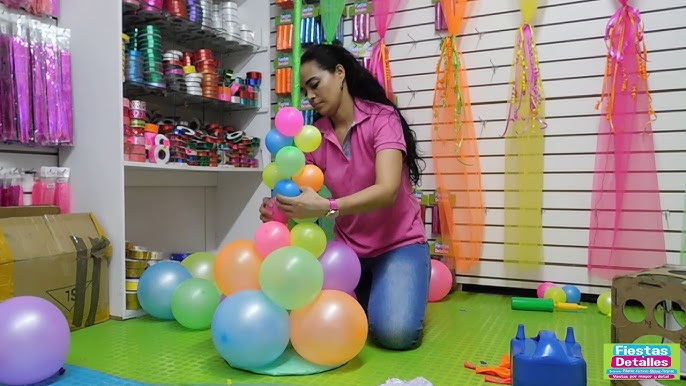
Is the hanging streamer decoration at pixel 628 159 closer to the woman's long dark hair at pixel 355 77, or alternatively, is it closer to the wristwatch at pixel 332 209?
the woman's long dark hair at pixel 355 77

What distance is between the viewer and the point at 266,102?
393 cm

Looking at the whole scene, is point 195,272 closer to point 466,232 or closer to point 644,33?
point 466,232

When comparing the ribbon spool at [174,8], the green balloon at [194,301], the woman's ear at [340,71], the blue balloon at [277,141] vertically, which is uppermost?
the ribbon spool at [174,8]

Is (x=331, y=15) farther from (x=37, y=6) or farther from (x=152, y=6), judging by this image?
(x=37, y=6)

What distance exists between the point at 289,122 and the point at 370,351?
1001 mm

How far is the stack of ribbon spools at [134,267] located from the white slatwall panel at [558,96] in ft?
5.92

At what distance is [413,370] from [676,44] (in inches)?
91.9

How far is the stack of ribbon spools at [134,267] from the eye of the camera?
2.78 m

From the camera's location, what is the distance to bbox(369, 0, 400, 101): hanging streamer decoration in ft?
11.9

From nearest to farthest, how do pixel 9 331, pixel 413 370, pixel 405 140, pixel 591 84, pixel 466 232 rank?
pixel 9 331, pixel 413 370, pixel 405 140, pixel 591 84, pixel 466 232

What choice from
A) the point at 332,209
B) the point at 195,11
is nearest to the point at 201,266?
the point at 332,209

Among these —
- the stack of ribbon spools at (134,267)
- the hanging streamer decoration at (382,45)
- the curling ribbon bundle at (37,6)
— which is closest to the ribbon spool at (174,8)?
the curling ribbon bundle at (37,6)

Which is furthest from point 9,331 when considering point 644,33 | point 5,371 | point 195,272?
point 644,33

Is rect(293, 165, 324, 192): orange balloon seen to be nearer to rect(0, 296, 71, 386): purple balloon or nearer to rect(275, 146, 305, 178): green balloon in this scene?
rect(275, 146, 305, 178): green balloon
